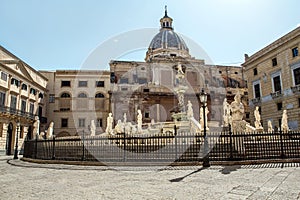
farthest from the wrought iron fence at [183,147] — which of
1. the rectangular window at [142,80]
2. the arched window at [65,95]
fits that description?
the rectangular window at [142,80]

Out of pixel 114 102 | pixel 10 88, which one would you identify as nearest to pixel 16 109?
pixel 10 88

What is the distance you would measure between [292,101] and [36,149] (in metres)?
24.1

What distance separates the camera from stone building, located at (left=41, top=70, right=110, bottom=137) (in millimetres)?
39812

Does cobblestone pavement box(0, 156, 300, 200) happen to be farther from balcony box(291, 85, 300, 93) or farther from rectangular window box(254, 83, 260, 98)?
rectangular window box(254, 83, 260, 98)

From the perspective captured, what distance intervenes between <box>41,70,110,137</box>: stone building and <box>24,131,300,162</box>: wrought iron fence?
95.7ft

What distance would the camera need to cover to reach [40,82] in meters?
38.6

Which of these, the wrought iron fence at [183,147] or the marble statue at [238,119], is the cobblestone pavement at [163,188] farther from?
the marble statue at [238,119]

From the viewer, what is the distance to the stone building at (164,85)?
40969mm

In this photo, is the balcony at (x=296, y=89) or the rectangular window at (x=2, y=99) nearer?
the balcony at (x=296, y=89)

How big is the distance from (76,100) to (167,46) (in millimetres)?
26171

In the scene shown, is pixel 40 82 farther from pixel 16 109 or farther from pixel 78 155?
pixel 78 155

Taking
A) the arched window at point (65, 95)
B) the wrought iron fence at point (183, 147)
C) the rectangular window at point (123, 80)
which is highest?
the rectangular window at point (123, 80)

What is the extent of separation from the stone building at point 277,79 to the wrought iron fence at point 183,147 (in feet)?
51.0

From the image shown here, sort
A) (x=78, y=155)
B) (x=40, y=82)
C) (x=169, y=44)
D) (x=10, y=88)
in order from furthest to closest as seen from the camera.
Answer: (x=169, y=44)
(x=40, y=82)
(x=10, y=88)
(x=78, y=155)
